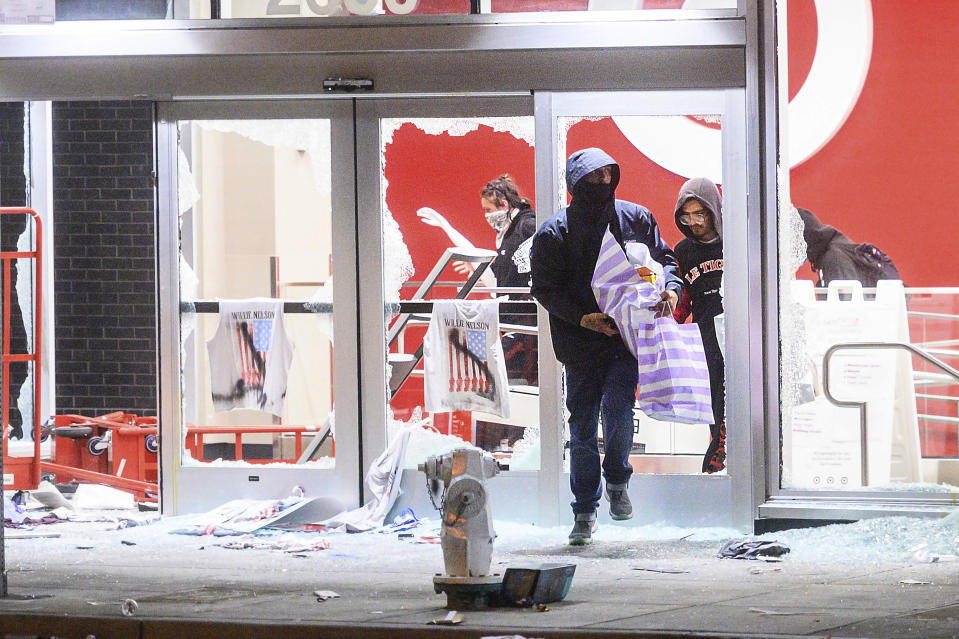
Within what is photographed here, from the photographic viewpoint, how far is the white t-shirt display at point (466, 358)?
8844 mm

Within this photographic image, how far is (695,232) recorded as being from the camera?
8.49 meters

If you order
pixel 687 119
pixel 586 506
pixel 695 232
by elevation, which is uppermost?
pixel 687 119

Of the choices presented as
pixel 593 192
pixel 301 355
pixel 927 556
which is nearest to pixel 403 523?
pixel 301 355

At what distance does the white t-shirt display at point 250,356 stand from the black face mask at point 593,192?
6.98 ft

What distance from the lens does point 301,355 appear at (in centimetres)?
911

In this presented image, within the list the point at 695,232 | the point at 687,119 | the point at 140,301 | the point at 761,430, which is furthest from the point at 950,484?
the point at 140,301

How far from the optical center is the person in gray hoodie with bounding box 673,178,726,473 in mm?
8445

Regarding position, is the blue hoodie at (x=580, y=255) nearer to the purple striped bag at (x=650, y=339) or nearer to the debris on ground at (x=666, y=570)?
the purple striped bag at (x=650, y=339)

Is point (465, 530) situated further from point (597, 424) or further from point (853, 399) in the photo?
point (853, 399)

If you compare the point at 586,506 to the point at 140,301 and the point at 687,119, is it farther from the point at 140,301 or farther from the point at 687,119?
the point at 140,301

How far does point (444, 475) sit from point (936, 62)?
4027 millimetres

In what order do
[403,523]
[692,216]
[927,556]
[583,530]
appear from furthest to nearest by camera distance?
1. [403,523]
2. [692,216]
3. [583,530]
4. [927,556]

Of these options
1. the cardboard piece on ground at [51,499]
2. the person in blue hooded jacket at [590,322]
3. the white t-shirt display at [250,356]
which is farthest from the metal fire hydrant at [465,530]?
the cardboard piece on ground at [51,499]

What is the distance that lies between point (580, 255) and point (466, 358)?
1.07 metres
